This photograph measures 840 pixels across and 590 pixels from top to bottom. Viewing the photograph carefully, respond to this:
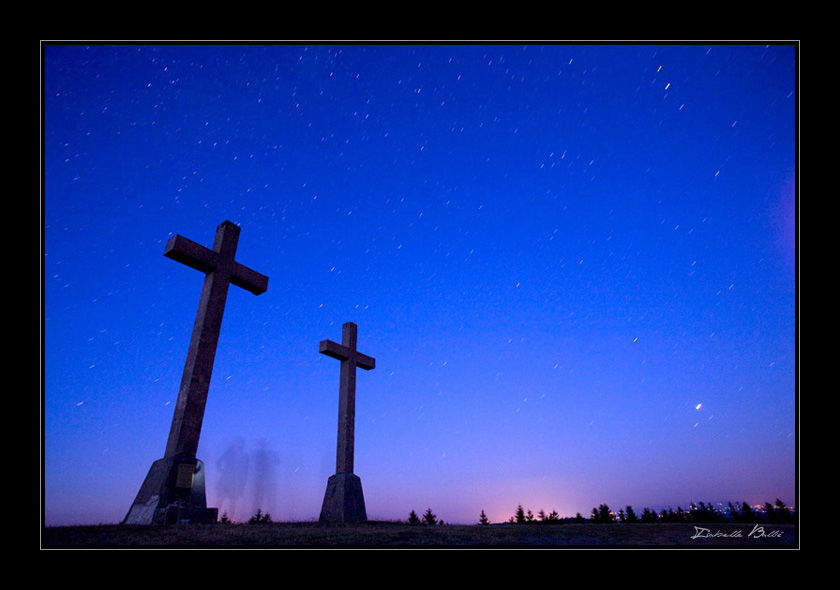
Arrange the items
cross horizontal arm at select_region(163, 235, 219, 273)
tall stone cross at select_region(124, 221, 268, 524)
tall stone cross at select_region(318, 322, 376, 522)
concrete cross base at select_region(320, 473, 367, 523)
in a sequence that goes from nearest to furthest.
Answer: tall stone cross at select_region(124, 221, 268, 524) → cross horizontal arm at select_region(163, 235, 219, 273) → concrete cross base at select_region(320, 473, 367, 523) → tall stone cross at select_region(318, 322, 376, 522)

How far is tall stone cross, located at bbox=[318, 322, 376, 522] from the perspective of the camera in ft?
30.3

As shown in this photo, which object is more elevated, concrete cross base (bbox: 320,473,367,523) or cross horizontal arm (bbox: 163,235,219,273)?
cross horizontal arm (bbox: 163,235,219,273)

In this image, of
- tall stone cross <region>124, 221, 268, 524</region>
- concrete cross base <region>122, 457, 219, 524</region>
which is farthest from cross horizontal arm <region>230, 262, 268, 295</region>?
concrete cross base <region>122, 457, 219, 524</region>

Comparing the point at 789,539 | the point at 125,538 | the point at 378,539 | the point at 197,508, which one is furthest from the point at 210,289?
the point at 789,539

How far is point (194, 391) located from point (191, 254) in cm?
195

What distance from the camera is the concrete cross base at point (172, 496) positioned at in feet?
19.5

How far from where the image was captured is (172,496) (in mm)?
6156

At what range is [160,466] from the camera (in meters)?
6.37

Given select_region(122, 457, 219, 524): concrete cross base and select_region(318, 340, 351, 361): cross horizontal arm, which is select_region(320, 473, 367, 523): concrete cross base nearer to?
select_region(318, 340, 351, 361): cross horizontal arm

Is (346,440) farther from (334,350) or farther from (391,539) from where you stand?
(391,539)
